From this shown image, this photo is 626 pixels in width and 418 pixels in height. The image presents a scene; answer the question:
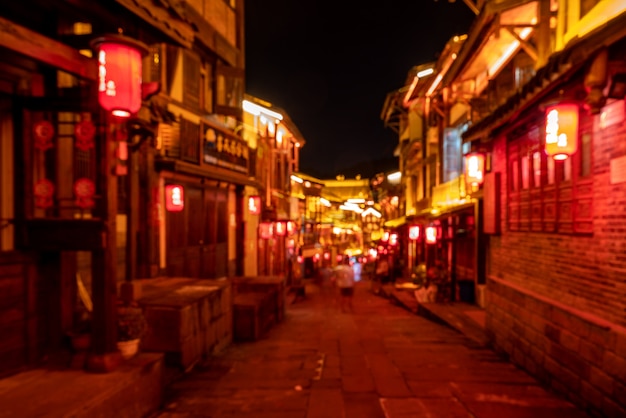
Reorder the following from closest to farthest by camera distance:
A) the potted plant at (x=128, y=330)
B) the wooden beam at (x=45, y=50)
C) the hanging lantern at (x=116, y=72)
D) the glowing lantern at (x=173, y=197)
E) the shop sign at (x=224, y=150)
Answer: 1. the wooden beam at (x=45, y=50)
2. the hanging lantern at (x=116, y=72)
3. the potted plant at (x=128, y=330)
4. the glowing lantern at (x=173, y=197)
5. the shop sign at (x=224, y=150)

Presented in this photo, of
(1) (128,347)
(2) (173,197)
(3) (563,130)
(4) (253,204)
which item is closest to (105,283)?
(1) (128,347)

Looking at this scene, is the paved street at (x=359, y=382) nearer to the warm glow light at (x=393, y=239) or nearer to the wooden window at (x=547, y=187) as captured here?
the wooden window at (x=547, y=187)

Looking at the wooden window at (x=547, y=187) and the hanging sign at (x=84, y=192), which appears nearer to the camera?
the hanging sign at (x=84, y=192)

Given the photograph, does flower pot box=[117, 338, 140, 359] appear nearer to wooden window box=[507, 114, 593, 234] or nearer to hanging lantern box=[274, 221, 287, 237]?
wooden window box=[507, 114, 593, 234]

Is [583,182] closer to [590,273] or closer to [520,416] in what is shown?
→ [590,273]

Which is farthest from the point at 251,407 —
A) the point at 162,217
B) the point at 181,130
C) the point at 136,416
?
the point at 181,130

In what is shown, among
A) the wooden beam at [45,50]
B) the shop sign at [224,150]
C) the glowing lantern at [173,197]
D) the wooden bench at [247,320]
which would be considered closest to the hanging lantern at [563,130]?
the wooden beam at [45,50]

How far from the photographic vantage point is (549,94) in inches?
332

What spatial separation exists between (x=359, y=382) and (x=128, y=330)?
4035 mm

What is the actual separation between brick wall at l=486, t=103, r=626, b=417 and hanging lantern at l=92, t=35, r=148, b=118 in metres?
7.08

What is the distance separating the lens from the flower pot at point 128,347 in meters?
6.90

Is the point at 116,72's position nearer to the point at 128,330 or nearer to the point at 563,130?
the point at 128,330

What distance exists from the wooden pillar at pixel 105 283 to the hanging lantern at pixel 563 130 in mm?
6746

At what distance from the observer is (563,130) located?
7516 mm
